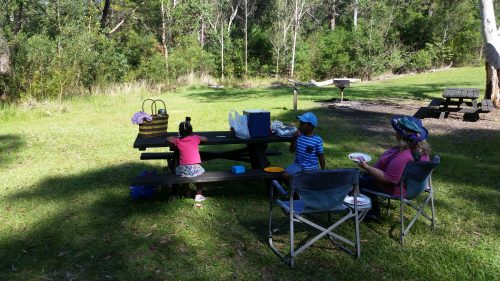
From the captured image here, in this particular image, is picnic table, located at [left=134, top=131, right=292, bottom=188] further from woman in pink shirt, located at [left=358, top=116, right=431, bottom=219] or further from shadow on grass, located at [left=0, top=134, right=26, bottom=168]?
shadow on grass, located at [left=0, top=134, right=26, bottom=168]

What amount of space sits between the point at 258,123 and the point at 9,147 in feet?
19.1

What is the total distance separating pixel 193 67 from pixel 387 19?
14806mm

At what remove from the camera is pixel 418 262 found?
12.5 ft

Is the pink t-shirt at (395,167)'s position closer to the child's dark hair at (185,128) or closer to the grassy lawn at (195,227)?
the grassy lawn at (195,227)

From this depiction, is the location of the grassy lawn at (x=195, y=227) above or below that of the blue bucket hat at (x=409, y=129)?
below

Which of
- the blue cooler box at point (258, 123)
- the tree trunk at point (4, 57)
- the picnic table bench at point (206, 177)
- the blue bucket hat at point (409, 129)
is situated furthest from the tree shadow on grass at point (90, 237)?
the tree trunk at point (4, 57)

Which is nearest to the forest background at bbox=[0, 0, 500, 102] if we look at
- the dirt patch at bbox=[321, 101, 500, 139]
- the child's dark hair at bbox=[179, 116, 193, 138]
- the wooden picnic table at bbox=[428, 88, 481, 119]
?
the dirt patch at bbox=[321, 101, 500, 139]

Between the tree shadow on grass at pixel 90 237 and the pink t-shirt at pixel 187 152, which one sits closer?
the tree shadow on grass at pixel 90 237

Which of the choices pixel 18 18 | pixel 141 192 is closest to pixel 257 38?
pixel 18 18

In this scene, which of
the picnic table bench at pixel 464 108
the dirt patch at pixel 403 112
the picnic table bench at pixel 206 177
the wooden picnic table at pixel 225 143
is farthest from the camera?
the picnic table bench at pixel 464 108

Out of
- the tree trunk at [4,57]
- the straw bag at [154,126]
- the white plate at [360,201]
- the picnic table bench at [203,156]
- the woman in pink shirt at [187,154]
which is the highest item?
the tree trunk at [4,57]

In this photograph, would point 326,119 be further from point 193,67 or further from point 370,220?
point 193,67

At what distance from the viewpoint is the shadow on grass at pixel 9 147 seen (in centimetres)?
747

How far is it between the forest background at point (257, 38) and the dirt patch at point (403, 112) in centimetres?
1183
